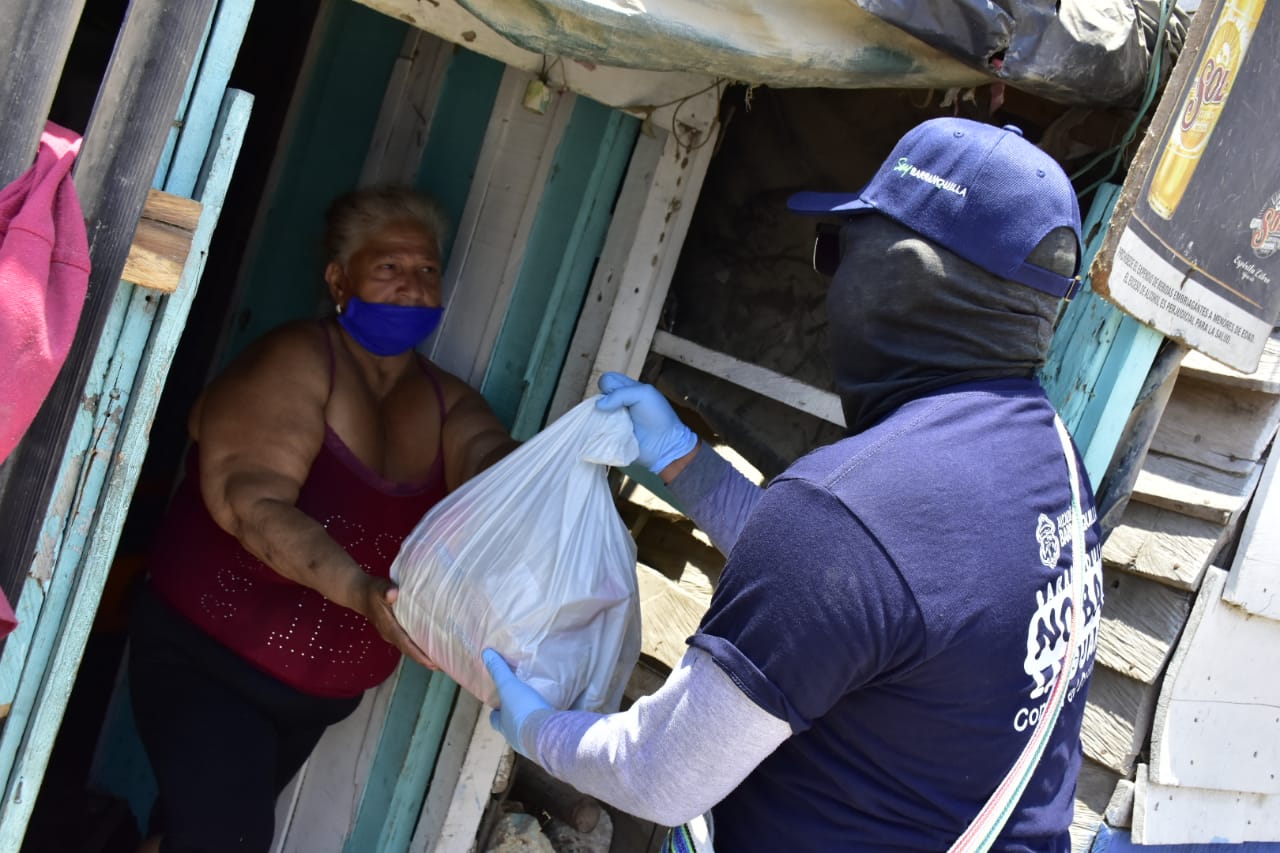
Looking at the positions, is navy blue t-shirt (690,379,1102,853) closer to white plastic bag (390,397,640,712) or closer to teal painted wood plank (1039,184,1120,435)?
white plastic bag (390,397,640,712)

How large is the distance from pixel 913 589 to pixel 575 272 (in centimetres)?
163

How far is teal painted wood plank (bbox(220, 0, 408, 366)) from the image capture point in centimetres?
328

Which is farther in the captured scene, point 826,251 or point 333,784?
point 333,784

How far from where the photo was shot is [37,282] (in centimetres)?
140

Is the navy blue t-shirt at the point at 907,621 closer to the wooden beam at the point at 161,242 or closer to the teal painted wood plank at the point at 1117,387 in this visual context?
the teal painted wood plank at the point at 1117,387

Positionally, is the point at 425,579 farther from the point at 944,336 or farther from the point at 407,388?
the point at 944,336

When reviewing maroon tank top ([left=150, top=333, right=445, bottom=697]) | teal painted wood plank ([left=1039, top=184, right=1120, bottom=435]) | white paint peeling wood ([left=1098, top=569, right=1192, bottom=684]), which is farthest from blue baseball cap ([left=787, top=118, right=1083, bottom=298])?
white paint peeling wood ([left=1098, top=569, right=1192, bottom=684])

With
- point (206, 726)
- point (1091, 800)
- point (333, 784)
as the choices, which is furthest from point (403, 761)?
point (1091, 800)

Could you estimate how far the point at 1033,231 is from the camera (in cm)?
157

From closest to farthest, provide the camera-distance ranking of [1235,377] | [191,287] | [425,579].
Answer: [191,287] < [425,579] < [1235,377]

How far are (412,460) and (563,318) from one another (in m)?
0.53

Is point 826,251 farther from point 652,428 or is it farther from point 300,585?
point 300,585

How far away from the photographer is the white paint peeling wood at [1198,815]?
9.53ft

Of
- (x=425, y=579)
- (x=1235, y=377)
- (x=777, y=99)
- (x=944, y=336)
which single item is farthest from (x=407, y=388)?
(x=1235, y=377)
